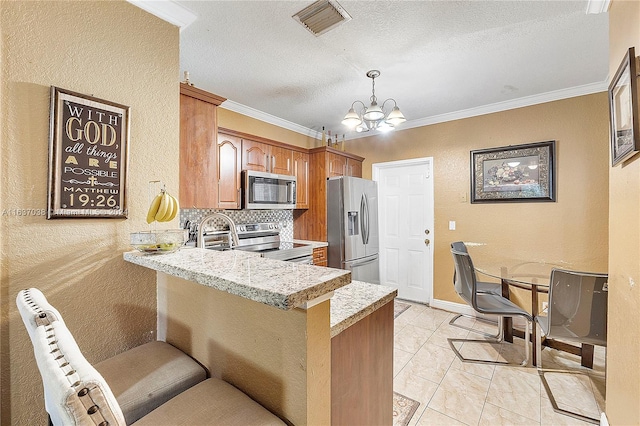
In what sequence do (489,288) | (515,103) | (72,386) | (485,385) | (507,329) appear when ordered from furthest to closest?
1. (515,103)
2. (489,288)
3. (507,329)
4. (485,385)
5. (72,386)

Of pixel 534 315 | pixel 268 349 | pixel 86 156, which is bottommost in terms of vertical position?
pixel 534 315

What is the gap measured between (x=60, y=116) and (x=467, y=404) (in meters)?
2.81

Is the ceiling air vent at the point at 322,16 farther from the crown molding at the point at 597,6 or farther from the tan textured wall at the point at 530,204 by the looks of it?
the tan textured wall at the point at 530,204

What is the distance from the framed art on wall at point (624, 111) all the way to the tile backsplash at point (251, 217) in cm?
306

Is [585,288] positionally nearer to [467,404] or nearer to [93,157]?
[467,404]

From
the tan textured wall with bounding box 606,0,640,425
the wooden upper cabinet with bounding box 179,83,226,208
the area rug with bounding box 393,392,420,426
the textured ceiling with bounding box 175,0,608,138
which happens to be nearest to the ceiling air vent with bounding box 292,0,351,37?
the textured ceiling with bounding box 175,0,608,138

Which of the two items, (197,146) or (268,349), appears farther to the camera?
(197,146)

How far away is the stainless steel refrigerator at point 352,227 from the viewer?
350 cm

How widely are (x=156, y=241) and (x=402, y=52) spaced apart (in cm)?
215

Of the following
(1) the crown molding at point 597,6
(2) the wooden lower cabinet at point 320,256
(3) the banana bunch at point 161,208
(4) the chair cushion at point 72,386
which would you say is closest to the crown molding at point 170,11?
(3) the banana bunch at point 161,208

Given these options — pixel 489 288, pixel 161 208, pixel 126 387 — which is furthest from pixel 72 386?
pixel 489 288

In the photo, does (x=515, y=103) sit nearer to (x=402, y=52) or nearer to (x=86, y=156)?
(x=402, y=52)

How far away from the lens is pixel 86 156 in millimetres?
1264

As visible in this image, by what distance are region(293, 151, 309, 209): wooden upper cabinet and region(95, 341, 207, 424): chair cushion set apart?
2602 millimetres
